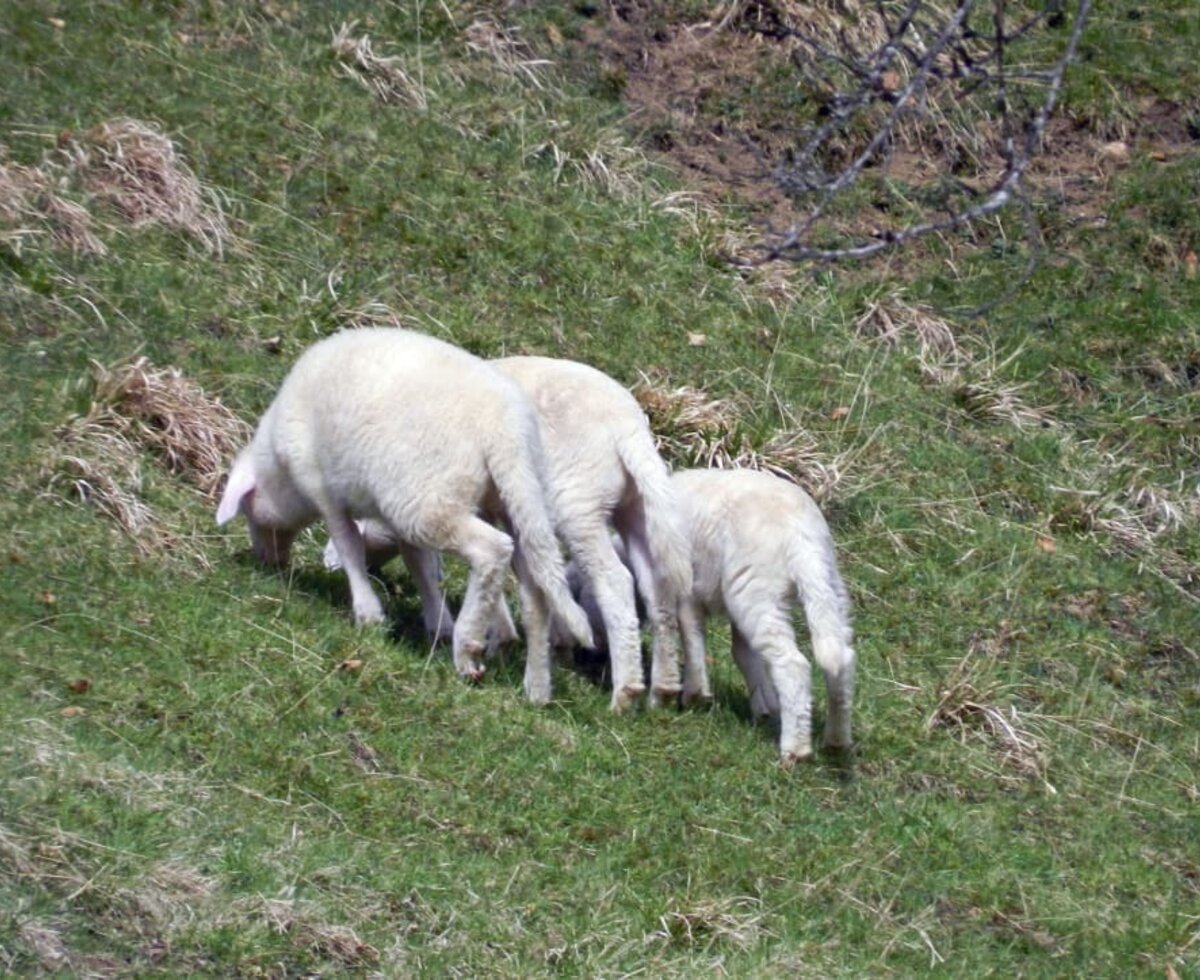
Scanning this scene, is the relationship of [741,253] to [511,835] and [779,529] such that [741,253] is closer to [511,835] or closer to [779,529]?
[779,529]

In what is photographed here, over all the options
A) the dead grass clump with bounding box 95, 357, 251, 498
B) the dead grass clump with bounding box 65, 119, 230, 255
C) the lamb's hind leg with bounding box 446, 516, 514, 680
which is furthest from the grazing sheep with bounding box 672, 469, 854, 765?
the dead grass clump with bounding box 65, 119, 230, 255

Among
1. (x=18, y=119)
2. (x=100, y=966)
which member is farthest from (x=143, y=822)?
(x=18, y=119)

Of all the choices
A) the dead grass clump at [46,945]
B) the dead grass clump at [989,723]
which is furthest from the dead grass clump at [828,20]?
the dead grass clump at [46,945]

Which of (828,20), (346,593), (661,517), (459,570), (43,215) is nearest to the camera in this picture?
→ (661,517)

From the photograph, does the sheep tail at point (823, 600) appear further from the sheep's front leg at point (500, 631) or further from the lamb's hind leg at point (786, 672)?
the sheep's front leg at point (500, 631)

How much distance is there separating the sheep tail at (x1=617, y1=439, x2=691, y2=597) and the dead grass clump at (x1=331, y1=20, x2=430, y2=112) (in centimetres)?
554

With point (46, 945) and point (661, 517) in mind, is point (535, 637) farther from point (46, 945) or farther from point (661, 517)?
point (46, 945)

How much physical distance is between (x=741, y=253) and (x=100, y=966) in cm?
755

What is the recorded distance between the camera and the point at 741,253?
506 inches

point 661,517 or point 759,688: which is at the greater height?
point 661,517

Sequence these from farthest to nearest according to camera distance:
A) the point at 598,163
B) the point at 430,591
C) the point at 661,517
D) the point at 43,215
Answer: the point at 598,163
the point at 43,215
the point at 430,591
the point at 661,517

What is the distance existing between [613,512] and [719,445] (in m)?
2.12

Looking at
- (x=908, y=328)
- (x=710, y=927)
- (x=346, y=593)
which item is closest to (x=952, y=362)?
(x=908, y=328)

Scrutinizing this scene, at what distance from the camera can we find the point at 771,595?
334 inches
